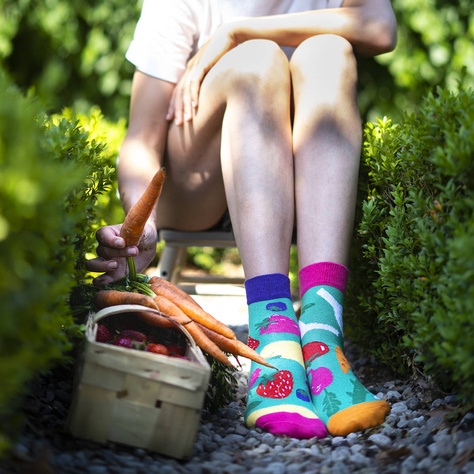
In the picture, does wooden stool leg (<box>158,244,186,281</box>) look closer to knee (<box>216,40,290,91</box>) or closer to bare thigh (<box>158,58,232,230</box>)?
bare thigh (<box>158,58,232,230</box>)

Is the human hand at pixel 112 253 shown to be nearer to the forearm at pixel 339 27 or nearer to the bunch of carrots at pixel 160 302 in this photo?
the bunch of carrots at pixel 160 302

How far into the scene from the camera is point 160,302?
4.08ft

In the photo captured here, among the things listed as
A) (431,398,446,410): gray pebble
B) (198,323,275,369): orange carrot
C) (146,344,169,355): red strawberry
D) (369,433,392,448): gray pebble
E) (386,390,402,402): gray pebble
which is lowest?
(386,390,402,402): gray pebble

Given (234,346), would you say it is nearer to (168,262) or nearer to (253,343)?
(253,343)

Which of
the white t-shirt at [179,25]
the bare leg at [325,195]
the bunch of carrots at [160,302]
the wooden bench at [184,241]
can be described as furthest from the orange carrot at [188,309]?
the white t-shirt at [179,25]

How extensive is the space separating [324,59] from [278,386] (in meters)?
0.87

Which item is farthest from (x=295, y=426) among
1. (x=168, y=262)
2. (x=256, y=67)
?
(x=168, y=262)

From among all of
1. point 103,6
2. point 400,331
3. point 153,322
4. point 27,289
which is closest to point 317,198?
point 400,331

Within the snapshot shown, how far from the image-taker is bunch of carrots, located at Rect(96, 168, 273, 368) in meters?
1.19

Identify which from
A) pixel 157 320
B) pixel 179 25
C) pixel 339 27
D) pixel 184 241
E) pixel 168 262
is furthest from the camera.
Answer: pixel 168 262

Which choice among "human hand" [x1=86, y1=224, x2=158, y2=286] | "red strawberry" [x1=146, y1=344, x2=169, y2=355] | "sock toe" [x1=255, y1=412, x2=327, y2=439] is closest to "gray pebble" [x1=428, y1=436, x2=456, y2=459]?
"sock toe" [x1=255, y1=412, x2=327, y2=439]

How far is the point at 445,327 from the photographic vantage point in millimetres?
895

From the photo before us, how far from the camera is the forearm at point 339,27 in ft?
5.17

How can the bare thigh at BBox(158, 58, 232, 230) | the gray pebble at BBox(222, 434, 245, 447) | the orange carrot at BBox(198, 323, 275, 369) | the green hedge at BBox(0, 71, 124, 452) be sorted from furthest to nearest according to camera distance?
the bare thigh at BBox(158, 58, 232, 230) → the orange carrot at BBox(198, 323, 275, 369) → the gray pebble at BBox(222, 434, 245, 447) → the green hedge at BBox(0, 71, 124, 452)
